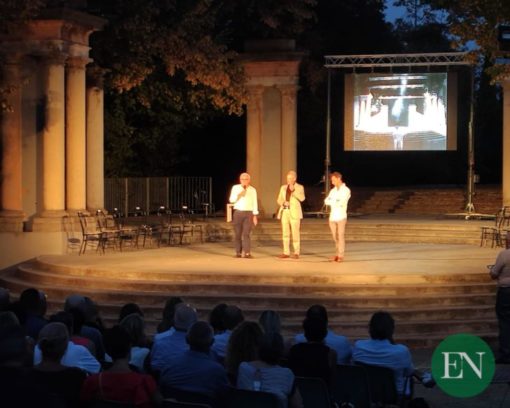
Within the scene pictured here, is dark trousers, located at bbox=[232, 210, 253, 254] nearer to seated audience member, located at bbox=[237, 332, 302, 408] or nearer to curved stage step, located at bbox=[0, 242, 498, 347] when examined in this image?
curved stage step, located at bbox=[0, 242, 498, 347]

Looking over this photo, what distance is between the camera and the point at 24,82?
2066cm

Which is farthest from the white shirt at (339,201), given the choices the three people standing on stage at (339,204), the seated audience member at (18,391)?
the seated audience member at (18,391)

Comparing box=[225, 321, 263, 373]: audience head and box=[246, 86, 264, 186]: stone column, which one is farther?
box=[246, 86, 264, 186]: stone column

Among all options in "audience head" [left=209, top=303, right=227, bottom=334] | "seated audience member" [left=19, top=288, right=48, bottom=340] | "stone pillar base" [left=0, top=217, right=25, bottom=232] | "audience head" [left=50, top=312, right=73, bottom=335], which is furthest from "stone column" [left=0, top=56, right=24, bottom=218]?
"audience head" [left=50, top=312, right=73, bottom=335]

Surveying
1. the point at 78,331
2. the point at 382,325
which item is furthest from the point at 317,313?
the point at 78,331

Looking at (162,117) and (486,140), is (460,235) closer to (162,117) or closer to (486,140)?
(162,117)

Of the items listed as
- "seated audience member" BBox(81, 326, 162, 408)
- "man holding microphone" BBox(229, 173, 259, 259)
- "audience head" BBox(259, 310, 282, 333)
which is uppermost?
"man holding microphone" BBox(229, 173, 259, 259)

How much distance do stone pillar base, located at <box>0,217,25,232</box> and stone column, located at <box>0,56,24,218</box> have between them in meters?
0.07

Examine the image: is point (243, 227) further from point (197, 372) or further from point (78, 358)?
point (197, 372)

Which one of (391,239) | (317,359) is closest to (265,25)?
(391,239)

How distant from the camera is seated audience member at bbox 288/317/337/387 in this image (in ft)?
25.7

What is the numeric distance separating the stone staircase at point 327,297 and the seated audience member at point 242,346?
6871mm

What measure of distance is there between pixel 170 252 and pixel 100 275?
4.32m

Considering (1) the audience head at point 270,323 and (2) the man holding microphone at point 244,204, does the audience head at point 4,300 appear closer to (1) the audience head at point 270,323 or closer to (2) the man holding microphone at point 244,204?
(1) the audience head at point 270,323
